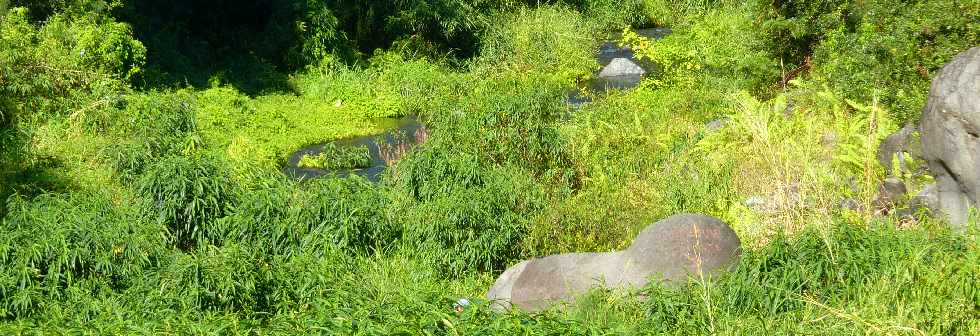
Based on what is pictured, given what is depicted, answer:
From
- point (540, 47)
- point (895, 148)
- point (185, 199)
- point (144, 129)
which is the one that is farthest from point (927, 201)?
point (540, 47)

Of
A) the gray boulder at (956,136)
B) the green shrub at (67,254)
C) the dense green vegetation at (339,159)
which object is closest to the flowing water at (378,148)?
the dense green vegetation at (339,159)

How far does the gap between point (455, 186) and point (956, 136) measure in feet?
14.1

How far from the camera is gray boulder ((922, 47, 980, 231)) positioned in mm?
7668

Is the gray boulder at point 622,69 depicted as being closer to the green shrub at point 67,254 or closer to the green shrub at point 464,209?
the green shrub at point 464,209

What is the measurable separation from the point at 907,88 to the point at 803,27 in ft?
9.86

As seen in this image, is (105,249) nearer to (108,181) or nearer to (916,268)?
(108,181)

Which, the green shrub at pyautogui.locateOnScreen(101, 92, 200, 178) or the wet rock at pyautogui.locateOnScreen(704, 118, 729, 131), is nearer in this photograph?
the green shrub at pyautogui.locateOnScreen(101, 92, 200, 178)

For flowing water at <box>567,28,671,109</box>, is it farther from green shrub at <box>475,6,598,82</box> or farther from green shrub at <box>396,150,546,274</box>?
green shrub at <box>396,150,546,274</box>

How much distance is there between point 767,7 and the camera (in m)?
13.9

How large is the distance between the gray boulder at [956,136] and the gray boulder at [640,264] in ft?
5.93

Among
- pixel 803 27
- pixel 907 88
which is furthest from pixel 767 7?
pixel 907 88

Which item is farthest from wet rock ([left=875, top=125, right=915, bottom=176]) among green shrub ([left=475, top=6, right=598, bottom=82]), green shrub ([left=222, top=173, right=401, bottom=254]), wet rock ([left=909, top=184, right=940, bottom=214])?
green shrub ([left=475, top=6, right=598, bottom=82])

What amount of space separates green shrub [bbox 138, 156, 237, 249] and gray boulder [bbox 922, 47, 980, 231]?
20.0 feet

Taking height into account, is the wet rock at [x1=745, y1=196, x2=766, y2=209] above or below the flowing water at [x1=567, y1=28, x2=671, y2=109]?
above
